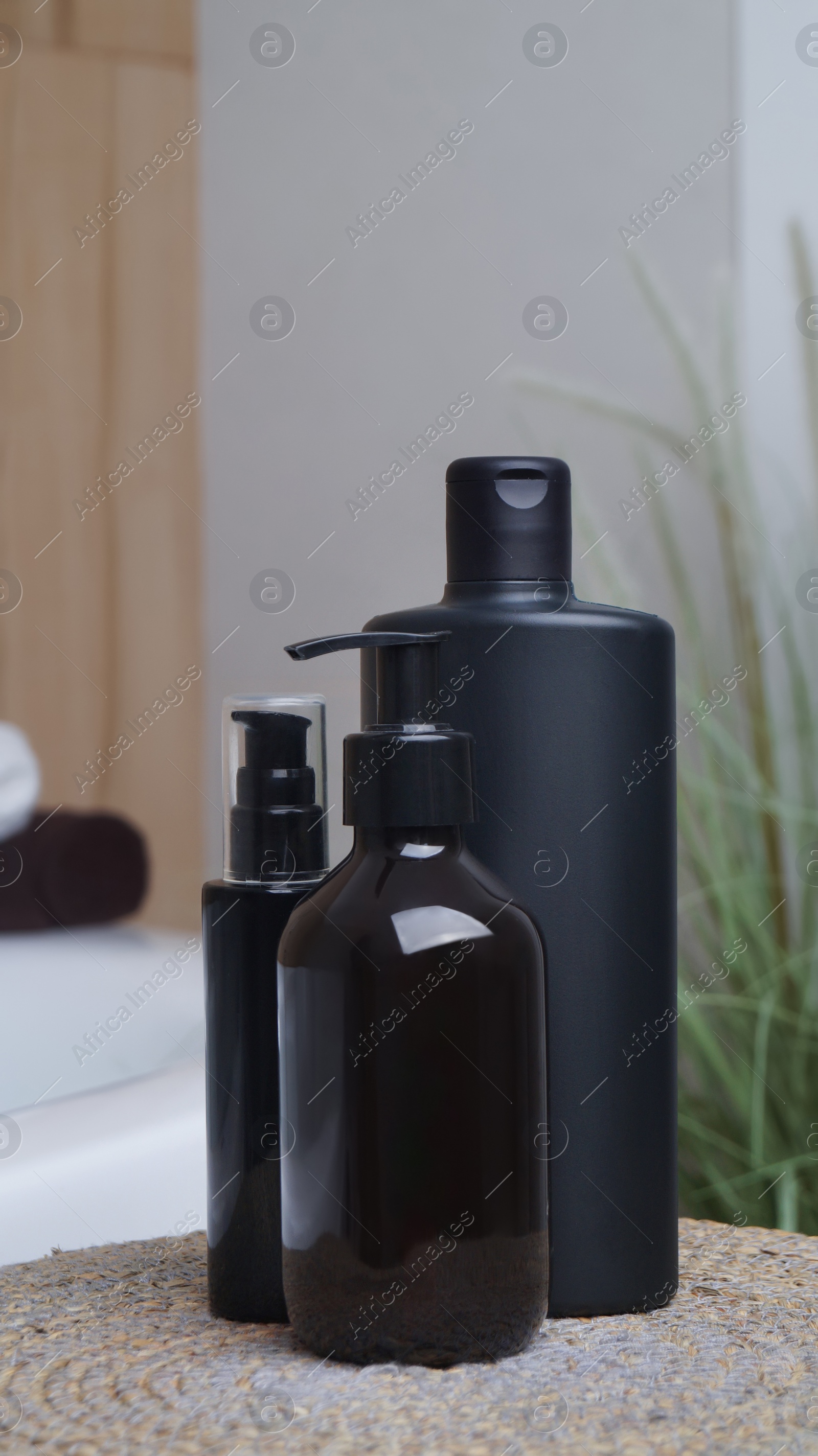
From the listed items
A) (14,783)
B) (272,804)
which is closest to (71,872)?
(14,783)

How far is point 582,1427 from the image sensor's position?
260 millimetres

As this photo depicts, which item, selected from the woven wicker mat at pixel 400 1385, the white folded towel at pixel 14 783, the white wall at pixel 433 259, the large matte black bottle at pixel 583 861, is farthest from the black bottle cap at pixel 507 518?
the white folded towel at pixel 14 783

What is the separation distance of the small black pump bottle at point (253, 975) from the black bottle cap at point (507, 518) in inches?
2.4

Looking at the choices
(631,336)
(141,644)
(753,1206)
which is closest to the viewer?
(753,1206)

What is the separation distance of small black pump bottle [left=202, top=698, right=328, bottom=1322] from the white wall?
455 mm

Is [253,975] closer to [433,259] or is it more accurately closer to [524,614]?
[524,614]

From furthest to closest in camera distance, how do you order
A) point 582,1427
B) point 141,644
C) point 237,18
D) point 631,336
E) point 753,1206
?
point 141,644, point 237,18, point 631,336, point 753,1206, point 582,1427

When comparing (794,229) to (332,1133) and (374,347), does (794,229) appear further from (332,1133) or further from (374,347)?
(332,1133)

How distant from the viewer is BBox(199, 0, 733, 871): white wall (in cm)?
93

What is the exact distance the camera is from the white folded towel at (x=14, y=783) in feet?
3.66

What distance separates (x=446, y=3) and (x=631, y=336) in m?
0.33

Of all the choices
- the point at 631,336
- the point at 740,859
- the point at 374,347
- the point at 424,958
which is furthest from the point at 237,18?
the point at 424,958

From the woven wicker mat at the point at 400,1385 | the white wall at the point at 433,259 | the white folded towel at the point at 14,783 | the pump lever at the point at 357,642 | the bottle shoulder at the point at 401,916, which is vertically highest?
the white wall at the point at 433,259

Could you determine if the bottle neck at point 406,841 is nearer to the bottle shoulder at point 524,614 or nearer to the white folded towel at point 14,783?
the bottle shoulder at point 524,614
